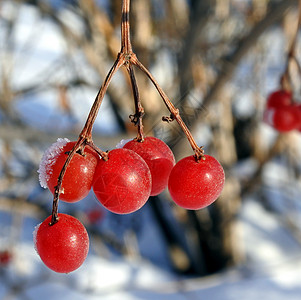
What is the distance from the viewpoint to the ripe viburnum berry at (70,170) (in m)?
0.56

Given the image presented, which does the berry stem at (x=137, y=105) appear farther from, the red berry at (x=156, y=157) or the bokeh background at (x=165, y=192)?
the bokeh background at (x=165, y=192)

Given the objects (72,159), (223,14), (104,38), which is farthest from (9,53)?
(72,159)

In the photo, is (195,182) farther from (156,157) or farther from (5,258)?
(5,258)

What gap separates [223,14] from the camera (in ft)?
7.90

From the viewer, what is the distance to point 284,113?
1.01 m

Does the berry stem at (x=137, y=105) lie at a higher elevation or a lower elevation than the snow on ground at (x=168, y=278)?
lower

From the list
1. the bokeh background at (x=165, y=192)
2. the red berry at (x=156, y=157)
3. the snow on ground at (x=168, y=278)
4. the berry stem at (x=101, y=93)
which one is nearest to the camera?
the berry stem at (x=101, y=93)

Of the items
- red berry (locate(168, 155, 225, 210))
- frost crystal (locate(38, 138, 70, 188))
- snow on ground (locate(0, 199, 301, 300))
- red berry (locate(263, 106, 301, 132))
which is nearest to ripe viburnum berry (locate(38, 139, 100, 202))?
frost crystal (locate(38, 138, 70, 188))

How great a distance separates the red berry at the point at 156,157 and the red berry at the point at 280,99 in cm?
50

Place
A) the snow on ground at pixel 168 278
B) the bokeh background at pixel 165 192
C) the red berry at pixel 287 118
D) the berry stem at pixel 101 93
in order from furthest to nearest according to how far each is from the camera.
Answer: the snow on ground at pixel 168 278 < the bokeh background at pixel 165 192 < the red berry at pixel 287 118 < the berry stem at pixel 101 93

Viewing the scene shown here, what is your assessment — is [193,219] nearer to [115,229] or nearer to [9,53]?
[115,229]

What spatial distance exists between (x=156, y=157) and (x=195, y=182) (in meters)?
0.07

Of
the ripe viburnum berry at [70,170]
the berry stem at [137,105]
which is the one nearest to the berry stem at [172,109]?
the berry stem at [137,105]

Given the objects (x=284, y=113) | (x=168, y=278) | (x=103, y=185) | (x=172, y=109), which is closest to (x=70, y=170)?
(x=103, y=185)
